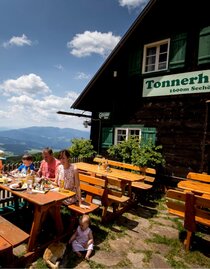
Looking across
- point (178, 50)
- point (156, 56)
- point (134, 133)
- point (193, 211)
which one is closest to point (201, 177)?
point (193, 211)

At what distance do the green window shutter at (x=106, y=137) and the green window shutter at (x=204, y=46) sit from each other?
16.8 ft

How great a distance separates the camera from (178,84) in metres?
8.42

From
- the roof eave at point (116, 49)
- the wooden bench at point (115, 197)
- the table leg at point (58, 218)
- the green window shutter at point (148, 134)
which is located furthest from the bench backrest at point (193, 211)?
the roof eave at point (116, 49)

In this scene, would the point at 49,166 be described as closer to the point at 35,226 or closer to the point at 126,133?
the point at 35,226

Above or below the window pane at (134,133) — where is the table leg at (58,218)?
below

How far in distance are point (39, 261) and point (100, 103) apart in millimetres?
8952

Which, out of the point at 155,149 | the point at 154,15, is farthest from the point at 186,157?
the point at 154,15

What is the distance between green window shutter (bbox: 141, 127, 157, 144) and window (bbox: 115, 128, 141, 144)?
293mm

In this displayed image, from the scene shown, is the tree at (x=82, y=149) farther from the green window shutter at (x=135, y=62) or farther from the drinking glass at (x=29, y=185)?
the drinking glass at (x=29, y=185)

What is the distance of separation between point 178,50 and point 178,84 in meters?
1.39

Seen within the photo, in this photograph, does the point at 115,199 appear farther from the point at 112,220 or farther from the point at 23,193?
the point at 23,193

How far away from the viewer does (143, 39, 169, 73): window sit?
A: 9242 mm

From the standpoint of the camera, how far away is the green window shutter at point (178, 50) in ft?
27.4

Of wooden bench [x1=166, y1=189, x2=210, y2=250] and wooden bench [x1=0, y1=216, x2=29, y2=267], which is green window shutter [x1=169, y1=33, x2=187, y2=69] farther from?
wooden bench [x1=0, y1=216, x2=29, y2=267]
